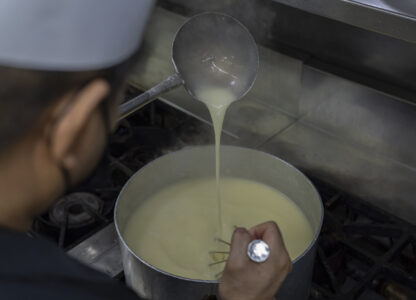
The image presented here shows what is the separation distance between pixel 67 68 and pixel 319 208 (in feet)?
2.09

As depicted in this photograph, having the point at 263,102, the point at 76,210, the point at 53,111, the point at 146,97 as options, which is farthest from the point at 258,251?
the point at 263,102

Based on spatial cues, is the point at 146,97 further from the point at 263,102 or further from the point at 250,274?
the point at 263,102

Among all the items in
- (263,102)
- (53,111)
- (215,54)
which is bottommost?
(263,102)

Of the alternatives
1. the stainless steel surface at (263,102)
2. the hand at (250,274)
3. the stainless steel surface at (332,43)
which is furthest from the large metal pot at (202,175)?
the stainless steel surface at (332,43)

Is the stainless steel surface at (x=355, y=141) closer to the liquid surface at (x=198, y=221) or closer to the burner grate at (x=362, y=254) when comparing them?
the burner grate at (x=362, y=254)

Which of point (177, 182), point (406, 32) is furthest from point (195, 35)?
point (406, 32)

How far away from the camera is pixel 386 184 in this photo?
1.28m

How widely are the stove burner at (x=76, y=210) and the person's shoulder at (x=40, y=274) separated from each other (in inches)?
25.7

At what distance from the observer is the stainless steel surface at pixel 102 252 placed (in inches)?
42.5

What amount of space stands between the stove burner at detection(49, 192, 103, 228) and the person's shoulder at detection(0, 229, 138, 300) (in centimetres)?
65

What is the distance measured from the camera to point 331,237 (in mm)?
1137

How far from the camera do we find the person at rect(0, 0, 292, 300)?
463 millimetres

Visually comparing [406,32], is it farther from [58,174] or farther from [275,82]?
[275,82]

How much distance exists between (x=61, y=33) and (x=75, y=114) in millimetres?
77
